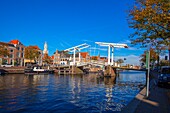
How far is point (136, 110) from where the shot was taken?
33.0ft

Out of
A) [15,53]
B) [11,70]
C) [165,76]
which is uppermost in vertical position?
[15,53]

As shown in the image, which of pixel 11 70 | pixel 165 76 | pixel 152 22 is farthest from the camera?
pixel 11 70

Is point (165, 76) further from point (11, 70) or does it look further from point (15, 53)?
point (15, 53)

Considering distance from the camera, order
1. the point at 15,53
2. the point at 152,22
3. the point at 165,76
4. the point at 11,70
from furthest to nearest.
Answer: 1. the point at 15,53
2. the point at 11,70
3. the point at 165,76
4. the point at 152,22

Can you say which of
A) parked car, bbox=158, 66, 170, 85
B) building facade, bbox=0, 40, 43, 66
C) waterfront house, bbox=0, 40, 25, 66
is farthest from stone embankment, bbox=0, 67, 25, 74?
parked car, bbox=158, 66, 170, 85

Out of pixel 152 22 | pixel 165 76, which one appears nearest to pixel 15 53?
pixel 165 76

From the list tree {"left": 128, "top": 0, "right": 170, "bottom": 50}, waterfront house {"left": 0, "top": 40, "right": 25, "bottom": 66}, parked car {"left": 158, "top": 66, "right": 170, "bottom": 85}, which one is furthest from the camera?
waterfront house {"left": 0, "top": 40, "right": 25, "bottom": 66}

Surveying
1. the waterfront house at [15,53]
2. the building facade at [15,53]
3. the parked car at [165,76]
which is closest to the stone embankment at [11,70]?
the building facade at [15,53]

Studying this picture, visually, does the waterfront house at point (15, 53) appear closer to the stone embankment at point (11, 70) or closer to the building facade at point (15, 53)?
the building facade at point (15, 53)

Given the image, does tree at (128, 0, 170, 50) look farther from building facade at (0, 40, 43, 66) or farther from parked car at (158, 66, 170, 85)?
building facade at (0, 40, 43, 66)

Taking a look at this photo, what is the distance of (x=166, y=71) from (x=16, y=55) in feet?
269

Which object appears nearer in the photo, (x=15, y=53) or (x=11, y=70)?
(x=11, y=70)

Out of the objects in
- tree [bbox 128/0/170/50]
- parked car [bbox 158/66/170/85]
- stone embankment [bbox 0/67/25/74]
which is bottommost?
stone embankment [bbox 0/67/25/74]

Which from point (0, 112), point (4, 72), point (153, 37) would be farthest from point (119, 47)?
point (0, 112)
